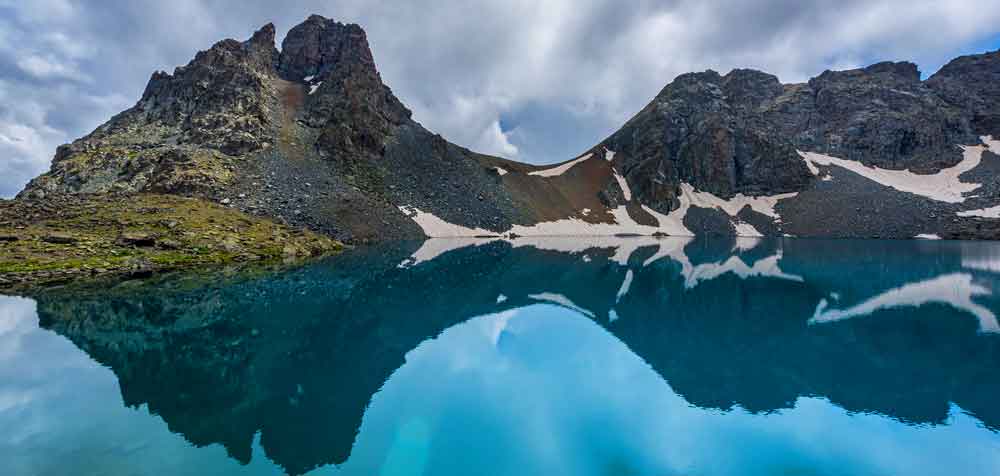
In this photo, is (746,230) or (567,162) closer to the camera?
(746,230)

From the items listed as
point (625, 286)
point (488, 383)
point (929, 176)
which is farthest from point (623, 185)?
point (488, 383)

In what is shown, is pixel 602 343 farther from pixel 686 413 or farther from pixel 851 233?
pixel 851 233

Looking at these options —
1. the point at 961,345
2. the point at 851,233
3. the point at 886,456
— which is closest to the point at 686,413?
the point at 886,456

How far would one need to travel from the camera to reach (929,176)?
118000 mm

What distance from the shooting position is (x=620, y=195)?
12281 centimetres

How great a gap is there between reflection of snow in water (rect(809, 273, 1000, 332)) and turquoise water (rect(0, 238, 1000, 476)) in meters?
0.35

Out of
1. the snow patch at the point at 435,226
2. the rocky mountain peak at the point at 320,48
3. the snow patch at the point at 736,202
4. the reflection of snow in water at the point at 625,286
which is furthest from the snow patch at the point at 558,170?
the reflection of snow in water at the point at 625,286

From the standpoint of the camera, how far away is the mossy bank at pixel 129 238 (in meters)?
32.7

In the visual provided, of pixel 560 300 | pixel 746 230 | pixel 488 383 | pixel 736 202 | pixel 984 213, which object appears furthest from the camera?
pixel 736 202

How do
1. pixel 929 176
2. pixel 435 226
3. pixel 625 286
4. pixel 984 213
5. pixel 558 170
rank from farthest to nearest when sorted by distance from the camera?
1. pixel 558 170
2. pixel 929 176
3. pixel 984 213
4. pixel 435 226
5. pixel 625 286

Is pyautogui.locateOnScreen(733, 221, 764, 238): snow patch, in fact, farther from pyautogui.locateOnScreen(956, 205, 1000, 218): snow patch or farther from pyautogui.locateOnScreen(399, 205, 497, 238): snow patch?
pyautogui.locateOnScreen(399, 205, 497, 238): snow patch

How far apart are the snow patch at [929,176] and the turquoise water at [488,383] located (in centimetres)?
11210

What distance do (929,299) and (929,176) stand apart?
128m

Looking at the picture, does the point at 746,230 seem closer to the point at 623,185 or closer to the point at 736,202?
the point at 736,202
